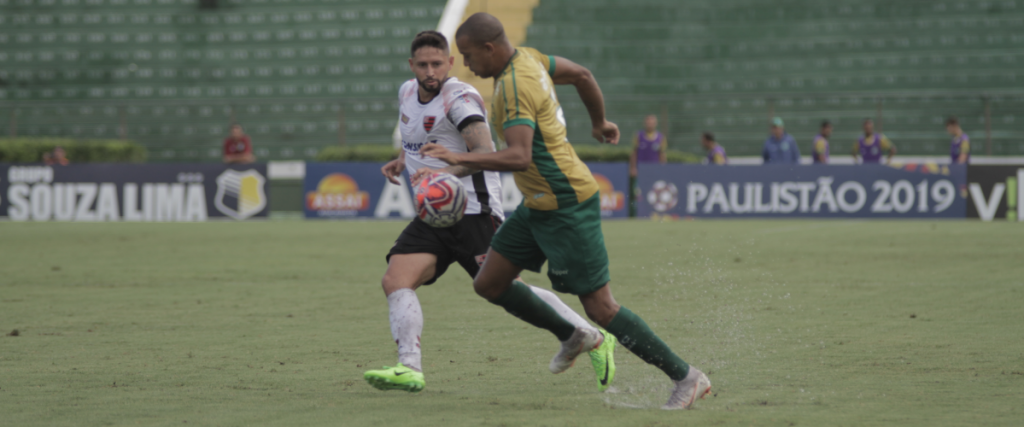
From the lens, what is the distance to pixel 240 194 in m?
19.5

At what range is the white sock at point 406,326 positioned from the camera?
15.3 ft

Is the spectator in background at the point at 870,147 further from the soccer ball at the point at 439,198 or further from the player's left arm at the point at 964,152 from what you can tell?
the soccer ball at the point at 439,198

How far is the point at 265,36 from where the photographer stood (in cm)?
3014

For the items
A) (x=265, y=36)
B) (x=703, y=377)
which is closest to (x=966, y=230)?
(x=703, y=377)

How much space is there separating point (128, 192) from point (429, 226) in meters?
15.8

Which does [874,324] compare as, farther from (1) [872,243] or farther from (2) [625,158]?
(2) [625,158]

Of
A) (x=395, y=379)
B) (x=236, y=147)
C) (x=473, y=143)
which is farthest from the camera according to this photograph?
(x=236, y=147)

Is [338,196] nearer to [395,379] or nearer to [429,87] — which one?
[429,87]

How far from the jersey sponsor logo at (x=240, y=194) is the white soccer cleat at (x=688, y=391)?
16.2m

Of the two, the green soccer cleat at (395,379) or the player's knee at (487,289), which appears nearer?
the green soccer cleat at (395,379)

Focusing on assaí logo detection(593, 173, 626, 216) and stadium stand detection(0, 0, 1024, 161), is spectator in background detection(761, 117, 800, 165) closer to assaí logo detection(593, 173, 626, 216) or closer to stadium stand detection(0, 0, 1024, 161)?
assaí logo detection(593, 173, 626, 216)

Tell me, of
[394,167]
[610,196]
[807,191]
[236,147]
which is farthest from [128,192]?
[394,167]

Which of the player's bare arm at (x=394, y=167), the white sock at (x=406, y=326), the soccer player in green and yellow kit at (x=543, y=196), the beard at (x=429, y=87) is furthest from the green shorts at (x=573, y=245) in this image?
the player's bare arm at (x=394, y=167)

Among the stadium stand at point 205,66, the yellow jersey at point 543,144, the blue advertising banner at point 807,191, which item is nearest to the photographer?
the yellow jersey at point 543,144
